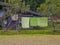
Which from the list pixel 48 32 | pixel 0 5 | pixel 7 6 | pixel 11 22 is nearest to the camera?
pixel 48 32

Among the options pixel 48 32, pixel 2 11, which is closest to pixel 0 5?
pixel 2 11

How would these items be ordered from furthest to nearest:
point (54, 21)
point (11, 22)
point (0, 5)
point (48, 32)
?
point (0, 5)
point (11, 22)
point (54, 21)
point (48, 32)

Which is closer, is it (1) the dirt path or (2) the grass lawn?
(1) the dirt path

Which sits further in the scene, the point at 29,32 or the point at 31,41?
the point at 29,32

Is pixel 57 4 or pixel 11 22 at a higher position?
pixel 57 4

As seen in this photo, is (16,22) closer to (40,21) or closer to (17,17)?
(17,17)

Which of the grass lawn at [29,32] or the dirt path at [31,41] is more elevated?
the dirt path at [31,41]

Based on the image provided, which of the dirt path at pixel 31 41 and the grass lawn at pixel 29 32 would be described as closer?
the dirt path at pixel 31 41

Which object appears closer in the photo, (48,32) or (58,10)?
(48,32)

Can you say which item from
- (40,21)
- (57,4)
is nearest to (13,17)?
(40,21)

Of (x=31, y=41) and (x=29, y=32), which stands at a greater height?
(x=31, y=41)

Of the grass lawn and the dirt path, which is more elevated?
the dirt path
